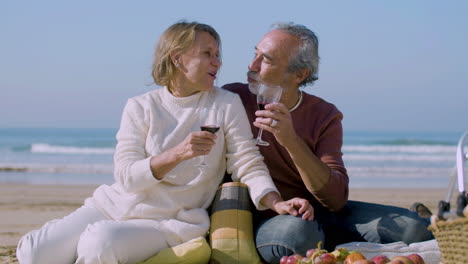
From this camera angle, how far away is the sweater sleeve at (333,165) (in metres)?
4.26

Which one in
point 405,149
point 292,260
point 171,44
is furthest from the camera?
point 405,149

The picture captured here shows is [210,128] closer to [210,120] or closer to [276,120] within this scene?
[210,120]

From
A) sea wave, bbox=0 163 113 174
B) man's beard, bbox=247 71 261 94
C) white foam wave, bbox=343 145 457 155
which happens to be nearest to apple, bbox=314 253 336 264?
man's beard, bbox=247 71 261 94

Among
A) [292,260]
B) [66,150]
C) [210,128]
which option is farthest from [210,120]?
[66,150]

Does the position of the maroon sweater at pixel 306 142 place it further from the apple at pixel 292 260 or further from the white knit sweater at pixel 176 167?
the apple at pixel 292 260

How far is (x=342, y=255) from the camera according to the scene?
367 cm

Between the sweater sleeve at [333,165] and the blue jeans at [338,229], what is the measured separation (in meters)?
0.17

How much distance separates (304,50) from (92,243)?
1.91m

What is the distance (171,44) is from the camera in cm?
441

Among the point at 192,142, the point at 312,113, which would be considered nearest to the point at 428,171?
the point at 312,113

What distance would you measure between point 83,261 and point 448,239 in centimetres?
209

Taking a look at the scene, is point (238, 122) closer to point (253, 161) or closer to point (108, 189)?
point (253, 161)

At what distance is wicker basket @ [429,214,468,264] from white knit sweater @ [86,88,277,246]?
1292mm

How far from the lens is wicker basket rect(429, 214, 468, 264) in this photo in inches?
117
